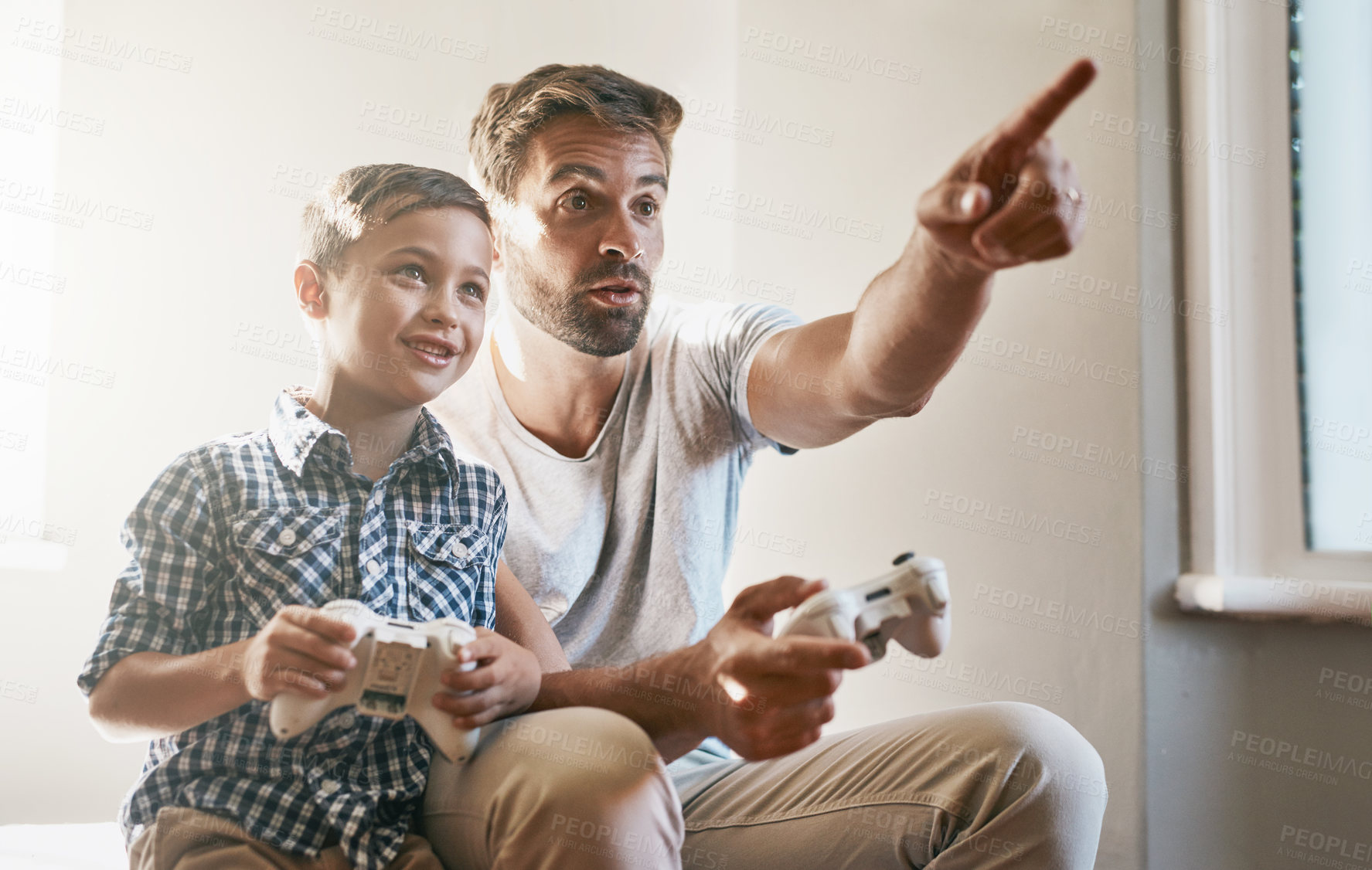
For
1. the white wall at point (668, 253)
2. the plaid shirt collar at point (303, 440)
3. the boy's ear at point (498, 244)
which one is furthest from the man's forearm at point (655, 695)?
the white wall at point (668, 253)

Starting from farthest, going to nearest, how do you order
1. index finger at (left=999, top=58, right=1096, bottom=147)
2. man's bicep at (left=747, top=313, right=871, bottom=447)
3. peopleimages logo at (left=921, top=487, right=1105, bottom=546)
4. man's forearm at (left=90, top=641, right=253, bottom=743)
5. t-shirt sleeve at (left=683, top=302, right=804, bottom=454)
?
peopleimages logo at (left=921, top=487, right=1105, bottom=546)
t-shirt sleeve at (left=683, top=302, right=804, bottom=454)
man's bicep at (left=747, top=313, right=871, bottom=447)
man's forearm at (left=90, top=641, right=253, bottom=743)
index finger at (left=999, top=58, right=1096, bottom=147)

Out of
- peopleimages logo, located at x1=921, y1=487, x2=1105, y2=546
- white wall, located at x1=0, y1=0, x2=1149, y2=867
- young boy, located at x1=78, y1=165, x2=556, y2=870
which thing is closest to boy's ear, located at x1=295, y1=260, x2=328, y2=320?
young boy, located at x1=78, y1=165, x2=556, y2=870

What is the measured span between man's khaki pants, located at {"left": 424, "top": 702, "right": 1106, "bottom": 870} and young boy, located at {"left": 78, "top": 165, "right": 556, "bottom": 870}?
0.05m

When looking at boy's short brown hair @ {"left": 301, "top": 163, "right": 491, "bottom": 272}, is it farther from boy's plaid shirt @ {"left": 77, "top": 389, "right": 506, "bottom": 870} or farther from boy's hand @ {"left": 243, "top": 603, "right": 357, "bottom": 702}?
Answer: boy's hand @ {"left": 243, "top": 603, "right": 357, "bottom": 702}

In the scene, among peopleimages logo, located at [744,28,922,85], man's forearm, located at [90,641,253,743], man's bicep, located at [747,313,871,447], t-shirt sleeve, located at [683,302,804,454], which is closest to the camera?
man's forearm, located at [90,641,253,743]

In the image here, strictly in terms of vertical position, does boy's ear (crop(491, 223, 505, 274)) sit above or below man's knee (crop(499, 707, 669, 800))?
above

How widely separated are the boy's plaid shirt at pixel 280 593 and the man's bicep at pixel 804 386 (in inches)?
13.0

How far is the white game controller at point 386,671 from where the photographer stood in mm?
598

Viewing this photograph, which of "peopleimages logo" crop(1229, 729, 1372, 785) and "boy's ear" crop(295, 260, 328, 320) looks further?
"peopleimages logo" crop(1229, 729, 1372, 785)

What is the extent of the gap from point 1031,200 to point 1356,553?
76cm

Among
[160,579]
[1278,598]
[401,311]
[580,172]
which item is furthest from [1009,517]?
[160,579]

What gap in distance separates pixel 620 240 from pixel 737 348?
0.16 meters

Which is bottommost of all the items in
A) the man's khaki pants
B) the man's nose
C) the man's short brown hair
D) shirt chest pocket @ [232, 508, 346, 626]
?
the man's khaki pants

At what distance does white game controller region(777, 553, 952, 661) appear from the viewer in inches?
23.7
